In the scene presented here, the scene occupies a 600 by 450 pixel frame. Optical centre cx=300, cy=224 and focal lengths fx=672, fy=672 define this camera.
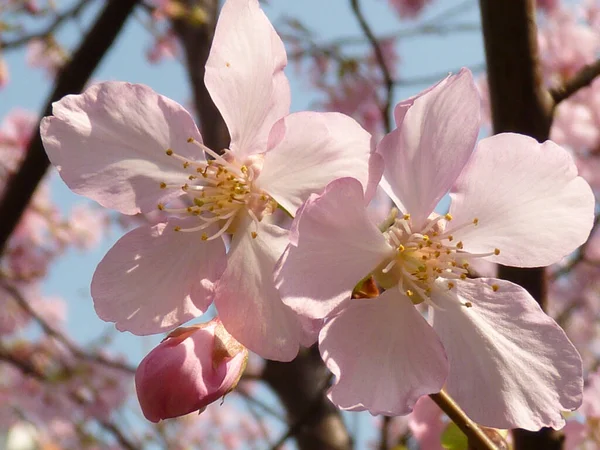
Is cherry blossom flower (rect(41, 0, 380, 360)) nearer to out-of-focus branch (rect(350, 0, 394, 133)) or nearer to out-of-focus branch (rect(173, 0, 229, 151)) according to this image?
out-of-focus branch (rect(350, 0, 394, 133))

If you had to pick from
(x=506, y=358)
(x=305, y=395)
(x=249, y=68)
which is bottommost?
(x=305, y=395)

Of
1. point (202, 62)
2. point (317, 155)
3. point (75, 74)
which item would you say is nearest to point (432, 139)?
point (317, 155)

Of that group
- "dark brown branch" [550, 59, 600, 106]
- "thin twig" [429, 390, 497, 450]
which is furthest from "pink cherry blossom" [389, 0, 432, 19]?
"thin twig" [429, 390, 497, 450]

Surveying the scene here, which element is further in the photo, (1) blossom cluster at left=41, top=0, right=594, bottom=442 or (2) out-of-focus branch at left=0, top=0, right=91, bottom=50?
(2) out-of-focus branch at left=0, top=0, right=91, bottom=50

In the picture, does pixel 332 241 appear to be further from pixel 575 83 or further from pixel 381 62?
pixel 381 62

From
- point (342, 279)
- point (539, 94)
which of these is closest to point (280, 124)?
point (342, 279)

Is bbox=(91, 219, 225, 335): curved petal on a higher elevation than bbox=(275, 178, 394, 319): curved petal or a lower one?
lower

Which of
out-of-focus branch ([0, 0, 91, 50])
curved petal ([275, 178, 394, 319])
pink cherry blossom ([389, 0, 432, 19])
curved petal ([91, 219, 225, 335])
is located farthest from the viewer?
pink cherry blossom ([389, 0, 432, 19])

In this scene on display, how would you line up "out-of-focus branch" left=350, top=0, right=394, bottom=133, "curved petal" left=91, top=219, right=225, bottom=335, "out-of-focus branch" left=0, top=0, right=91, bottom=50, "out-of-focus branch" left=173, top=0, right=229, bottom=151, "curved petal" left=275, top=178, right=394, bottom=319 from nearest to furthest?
1. "curved petal" left=275, top=178, right=394, bottom=319
2. "curved petal" left=91, top=219, right=225, bottom=335
3. "out-of-focus branch" left=350, top=0, right=394, bottom=133
4. "out-of-focus branch" left=0, top=0, right=91, bottom=50
5. "out-of-focus branch" left=173, top=0, right=229, bottom=151
